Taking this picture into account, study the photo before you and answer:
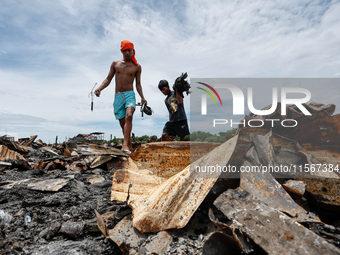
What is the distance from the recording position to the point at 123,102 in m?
4.48

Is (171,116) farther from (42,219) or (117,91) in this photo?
(42,219)

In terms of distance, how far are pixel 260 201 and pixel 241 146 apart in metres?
0.64

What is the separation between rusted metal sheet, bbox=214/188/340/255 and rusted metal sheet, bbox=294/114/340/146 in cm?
144

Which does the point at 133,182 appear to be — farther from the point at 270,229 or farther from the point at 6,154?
the point at 6,154

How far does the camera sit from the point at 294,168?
194cm

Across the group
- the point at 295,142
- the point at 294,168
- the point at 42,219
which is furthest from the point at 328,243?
the point at 42,219

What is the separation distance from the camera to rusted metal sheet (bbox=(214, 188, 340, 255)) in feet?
3.50

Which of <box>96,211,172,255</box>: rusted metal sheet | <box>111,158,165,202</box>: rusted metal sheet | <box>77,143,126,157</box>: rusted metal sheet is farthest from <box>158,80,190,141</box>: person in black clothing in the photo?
<box>96,211,172,255</box>: rusted metal sheet

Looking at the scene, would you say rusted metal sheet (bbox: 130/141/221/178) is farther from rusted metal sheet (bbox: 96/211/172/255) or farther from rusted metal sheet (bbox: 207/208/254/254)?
rusted metal sheet (bbox: 207/208/254/254)

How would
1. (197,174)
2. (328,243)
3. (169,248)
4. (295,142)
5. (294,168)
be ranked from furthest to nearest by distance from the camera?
(295,142)
(294,168)
(197,174)
(169,248)
(328,243)

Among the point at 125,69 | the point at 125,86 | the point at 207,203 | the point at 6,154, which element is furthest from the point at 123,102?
the point at 6,154

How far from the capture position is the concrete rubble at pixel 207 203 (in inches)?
48.2

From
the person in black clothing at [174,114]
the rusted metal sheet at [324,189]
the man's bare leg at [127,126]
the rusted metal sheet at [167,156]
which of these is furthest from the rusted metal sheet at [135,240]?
the person in black clothing at [174,114]

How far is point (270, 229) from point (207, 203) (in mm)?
663
